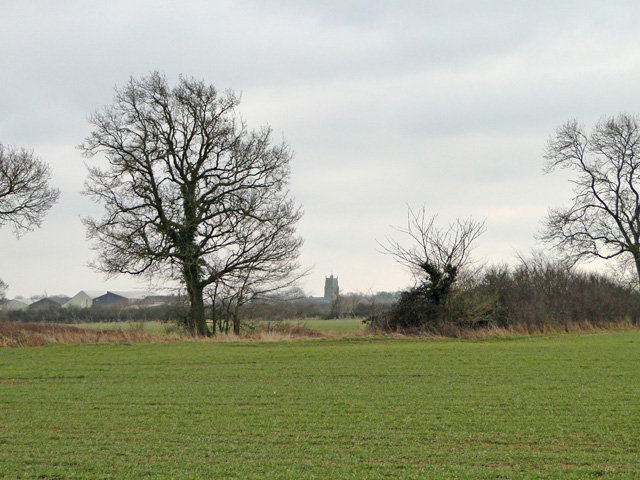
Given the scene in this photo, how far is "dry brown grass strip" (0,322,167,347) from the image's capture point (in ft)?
85.0

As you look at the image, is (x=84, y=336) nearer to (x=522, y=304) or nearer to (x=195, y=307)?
(x=195, y=307)

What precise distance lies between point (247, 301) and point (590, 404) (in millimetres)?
25303

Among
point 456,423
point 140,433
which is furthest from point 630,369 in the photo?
point 140,433

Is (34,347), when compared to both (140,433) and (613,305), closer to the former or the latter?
(140,433)

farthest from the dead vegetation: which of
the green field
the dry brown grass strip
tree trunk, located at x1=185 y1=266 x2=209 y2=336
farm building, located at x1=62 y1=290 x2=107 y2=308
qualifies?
farm building, located at x1=62 y1=290 x2=107 y2=308

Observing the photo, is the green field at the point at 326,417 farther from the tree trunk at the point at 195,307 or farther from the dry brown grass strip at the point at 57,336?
the tree trunk at the point at 195,307

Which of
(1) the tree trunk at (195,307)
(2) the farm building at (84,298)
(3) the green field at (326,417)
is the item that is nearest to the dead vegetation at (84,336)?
(1) the tree trunk at (195,307)

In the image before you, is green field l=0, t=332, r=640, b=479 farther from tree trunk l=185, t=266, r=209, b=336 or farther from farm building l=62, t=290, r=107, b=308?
farm building l=62, t=290, r=107, b=308

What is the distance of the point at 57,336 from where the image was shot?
26609 millimetres

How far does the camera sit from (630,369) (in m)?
15.5

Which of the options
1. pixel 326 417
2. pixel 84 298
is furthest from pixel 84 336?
pixel 84 298

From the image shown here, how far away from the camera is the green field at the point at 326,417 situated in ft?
24.9

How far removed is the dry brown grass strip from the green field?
726cm

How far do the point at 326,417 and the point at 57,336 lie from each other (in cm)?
1970
